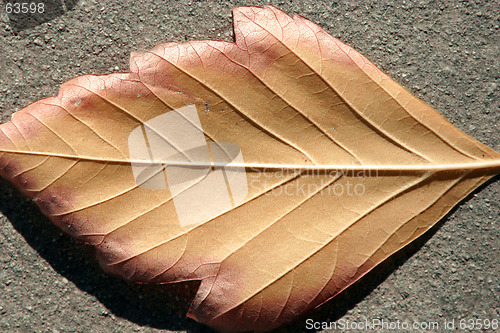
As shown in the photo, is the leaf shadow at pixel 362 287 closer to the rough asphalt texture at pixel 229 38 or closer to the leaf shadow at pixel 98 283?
the rough asphalt texture at pixel 229 38

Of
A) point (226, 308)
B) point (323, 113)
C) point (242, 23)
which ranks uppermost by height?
point (242, 23)

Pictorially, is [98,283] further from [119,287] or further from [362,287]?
[362,287]

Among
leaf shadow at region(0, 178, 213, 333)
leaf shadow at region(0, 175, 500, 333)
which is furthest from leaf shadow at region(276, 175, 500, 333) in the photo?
leaf shadow at region(0, 178, 213, 333)

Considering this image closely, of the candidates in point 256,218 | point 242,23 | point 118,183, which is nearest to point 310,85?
point 242,23

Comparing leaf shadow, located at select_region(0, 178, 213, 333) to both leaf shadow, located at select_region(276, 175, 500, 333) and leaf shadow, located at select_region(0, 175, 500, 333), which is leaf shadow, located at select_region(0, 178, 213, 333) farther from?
leaf shadow, located at select_region(276, 175, 500, 333)

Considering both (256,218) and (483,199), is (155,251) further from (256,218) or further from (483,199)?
(483,199)

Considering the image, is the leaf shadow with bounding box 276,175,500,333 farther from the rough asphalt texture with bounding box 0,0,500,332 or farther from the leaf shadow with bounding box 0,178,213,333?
the leaf shadow with bounding box 0,178,213,333

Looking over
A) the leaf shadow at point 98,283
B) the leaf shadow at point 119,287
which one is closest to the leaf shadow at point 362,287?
the leaf shadow at point 119,287
